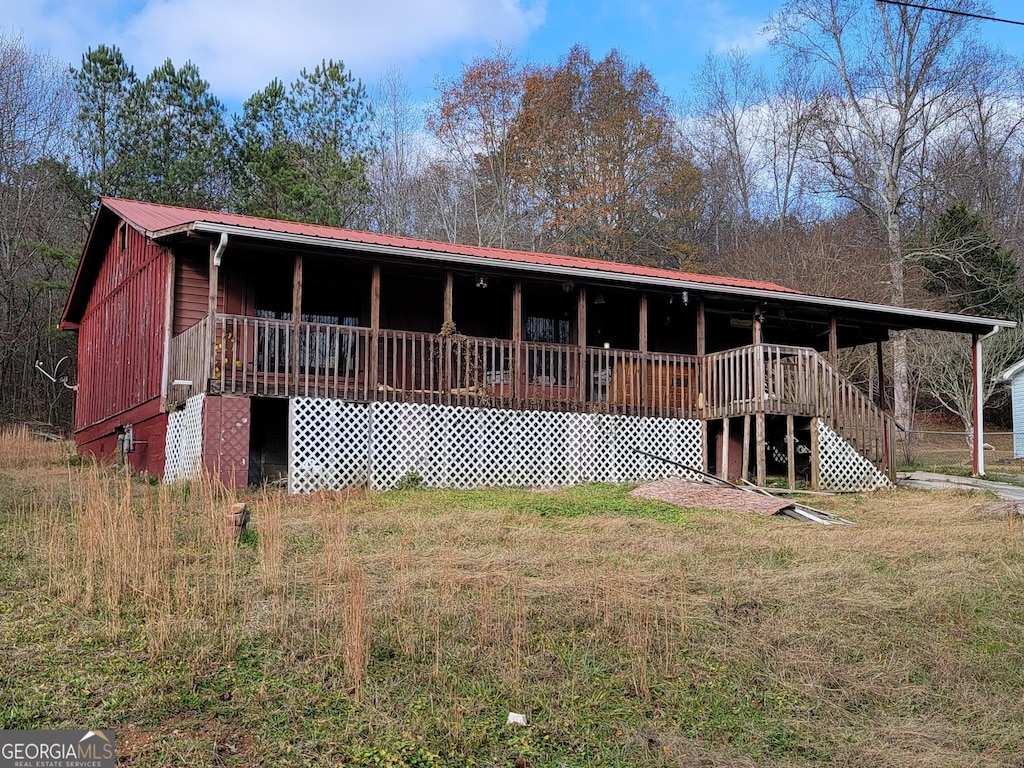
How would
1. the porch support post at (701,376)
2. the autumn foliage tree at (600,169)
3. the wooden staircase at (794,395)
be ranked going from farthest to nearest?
the autumn foliage tree at (600,169) < the porch support post at (701,376) < the wooden staircase at (794,395)

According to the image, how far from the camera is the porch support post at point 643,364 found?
53.7ft

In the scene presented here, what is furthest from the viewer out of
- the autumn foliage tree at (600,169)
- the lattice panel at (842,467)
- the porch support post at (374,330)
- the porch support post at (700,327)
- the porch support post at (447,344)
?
the autumn foliage tree at (600,169)

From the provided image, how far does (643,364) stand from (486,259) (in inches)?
137

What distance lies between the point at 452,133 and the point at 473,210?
3.04 meters

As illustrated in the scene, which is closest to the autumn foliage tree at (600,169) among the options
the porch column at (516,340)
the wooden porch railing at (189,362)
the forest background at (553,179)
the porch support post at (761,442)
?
the forest background at (553,179)

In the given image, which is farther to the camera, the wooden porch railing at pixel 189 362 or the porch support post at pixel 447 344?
the porch support post at pixel 447 344

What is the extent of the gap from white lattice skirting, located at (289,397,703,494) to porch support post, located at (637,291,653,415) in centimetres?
23

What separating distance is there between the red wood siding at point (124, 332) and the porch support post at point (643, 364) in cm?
795

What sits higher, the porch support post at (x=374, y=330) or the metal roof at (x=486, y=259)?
the metal roof at (x=486, y=259)

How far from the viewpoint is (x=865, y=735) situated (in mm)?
5543

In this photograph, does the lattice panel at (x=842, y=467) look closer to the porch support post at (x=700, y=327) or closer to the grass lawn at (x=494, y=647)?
the porch support post at (x=700, y=327)

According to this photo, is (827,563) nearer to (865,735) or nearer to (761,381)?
(865,735)

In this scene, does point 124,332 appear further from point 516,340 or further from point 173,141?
point 173,141

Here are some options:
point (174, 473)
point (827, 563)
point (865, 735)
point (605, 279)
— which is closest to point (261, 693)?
point (865, 735)
